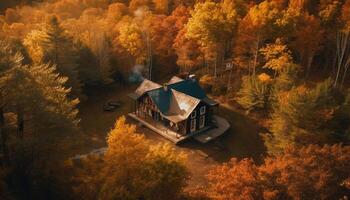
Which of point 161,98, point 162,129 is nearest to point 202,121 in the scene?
point 162,129

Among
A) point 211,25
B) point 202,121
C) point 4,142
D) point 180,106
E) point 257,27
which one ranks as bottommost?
point 202,121

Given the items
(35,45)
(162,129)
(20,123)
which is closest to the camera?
(20,123)

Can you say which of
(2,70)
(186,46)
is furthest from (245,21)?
(2,70)

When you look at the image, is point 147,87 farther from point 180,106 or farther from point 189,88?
point 180,106

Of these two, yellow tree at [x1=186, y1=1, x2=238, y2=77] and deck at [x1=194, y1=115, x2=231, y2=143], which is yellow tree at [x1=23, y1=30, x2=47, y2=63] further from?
deck at [x1=194, y1=115, x2=231, y2=143]

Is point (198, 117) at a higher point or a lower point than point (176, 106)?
lower

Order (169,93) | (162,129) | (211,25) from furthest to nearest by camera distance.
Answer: (211,25), (169,93), (162,129)

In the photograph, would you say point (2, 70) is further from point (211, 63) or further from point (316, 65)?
point (316, 65)
